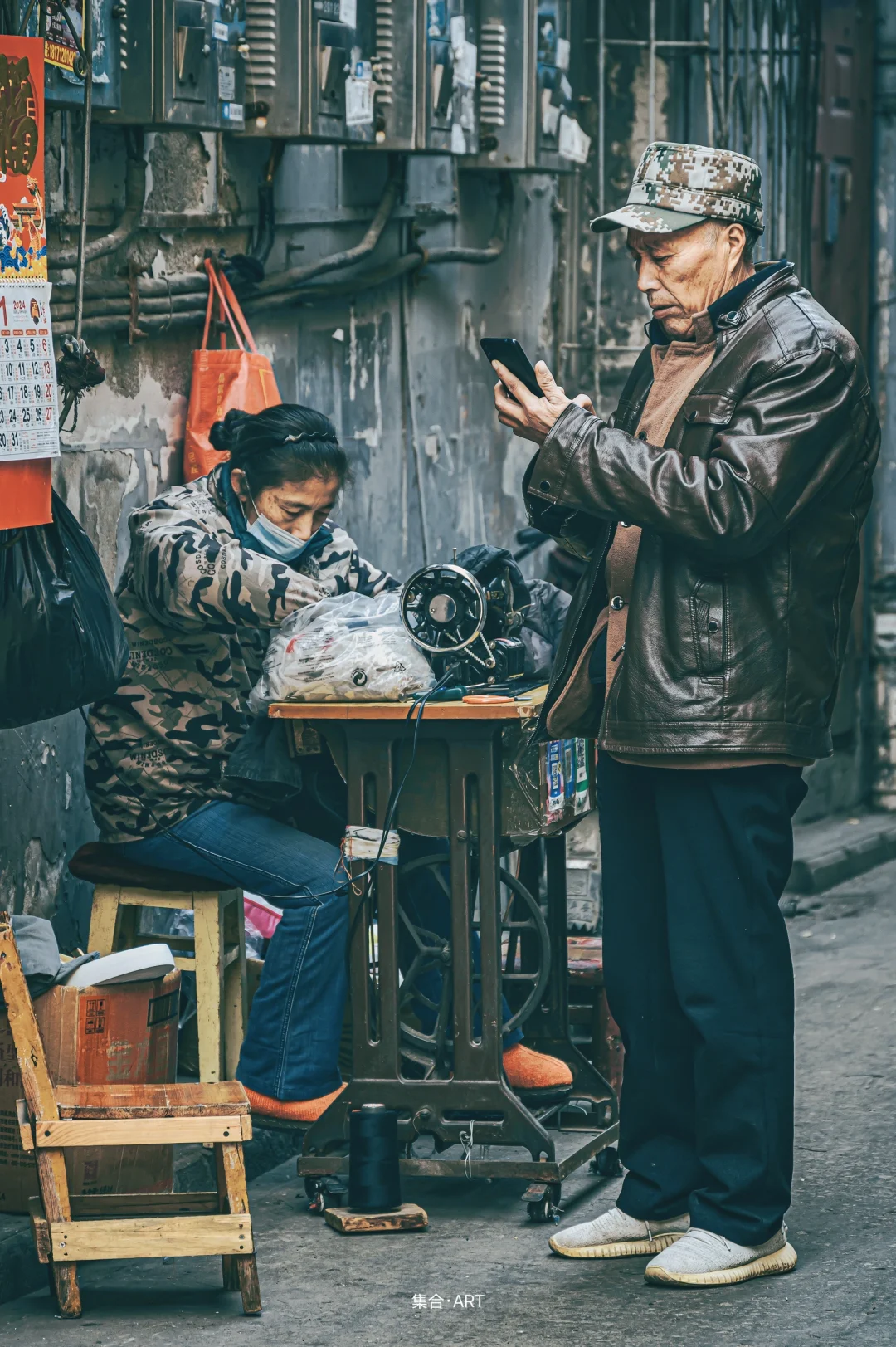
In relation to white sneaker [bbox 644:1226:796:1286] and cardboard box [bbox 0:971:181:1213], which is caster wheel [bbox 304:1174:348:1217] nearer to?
cardboard box [bbox 0:971:181:1213]

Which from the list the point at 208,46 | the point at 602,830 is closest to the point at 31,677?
the point at 602,830

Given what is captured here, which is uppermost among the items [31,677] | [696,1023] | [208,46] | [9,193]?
[208,46]

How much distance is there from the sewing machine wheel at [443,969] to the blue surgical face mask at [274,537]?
817 mm

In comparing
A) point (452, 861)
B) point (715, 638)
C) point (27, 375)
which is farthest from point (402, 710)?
point (27, 375)

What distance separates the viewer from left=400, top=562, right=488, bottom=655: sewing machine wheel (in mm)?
4977

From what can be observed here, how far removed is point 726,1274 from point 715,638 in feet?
4.01

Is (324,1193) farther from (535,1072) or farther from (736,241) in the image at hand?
(736,241)

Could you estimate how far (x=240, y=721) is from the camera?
5.31 m

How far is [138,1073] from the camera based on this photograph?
4.58m

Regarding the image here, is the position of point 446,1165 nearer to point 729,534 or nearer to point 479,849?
point 479,849

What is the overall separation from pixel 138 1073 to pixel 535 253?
500 centimetres

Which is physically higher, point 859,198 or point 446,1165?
point 859,198

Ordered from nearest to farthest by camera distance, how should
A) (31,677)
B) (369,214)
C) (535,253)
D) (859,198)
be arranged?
1. (31,677)
2. (369,214)
3. (535,253)
4. (859,198)

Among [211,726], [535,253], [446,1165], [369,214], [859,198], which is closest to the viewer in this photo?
[446,1165]
